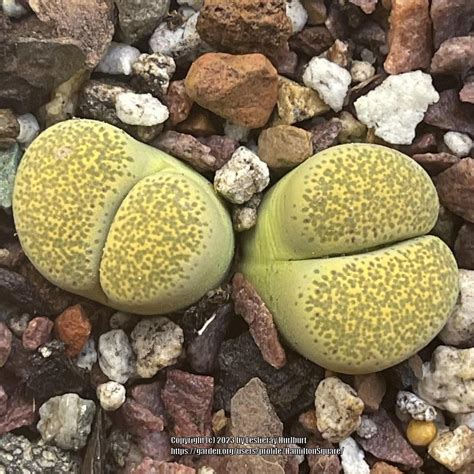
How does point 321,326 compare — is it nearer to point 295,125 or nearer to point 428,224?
point 428,224

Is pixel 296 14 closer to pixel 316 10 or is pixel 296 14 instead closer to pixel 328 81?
pixel 316 10

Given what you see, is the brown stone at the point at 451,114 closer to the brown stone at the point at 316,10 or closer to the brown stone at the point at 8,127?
the brown stone at the point at 316,10

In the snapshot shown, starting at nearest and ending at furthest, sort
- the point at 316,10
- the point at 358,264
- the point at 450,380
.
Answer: the point at 358,264, the point at 450,380, the point at 316,10

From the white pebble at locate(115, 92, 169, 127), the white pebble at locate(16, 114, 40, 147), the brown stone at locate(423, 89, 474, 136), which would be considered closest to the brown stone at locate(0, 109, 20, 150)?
the white pebble at locate(16, 114, 40, 147)

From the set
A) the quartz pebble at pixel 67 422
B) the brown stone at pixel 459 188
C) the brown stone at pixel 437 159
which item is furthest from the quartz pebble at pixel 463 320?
the quartz pebble at pixel 67 422

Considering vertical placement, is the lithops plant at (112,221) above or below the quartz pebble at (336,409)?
above

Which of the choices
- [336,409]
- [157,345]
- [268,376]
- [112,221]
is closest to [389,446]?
[336,409]
